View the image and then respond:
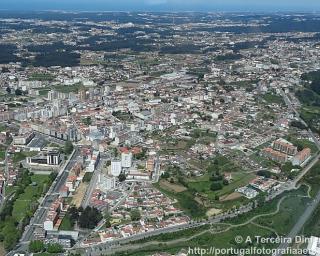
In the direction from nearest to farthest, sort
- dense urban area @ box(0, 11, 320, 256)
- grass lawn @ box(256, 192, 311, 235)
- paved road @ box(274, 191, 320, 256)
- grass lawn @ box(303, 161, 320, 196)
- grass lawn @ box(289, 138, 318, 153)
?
paved road @ box(274, 191, 320, 256) → dense urban area @ box(0, 11, 320, 256) → grass lawn @ box(256, 192, 311, 235) → grass lawn @ box(303, 161, 320, 196) → grass lawn @ box(289, 138, 318, 153)

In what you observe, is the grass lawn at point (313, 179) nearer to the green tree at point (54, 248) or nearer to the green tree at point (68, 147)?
the green tree at point (54, 248)

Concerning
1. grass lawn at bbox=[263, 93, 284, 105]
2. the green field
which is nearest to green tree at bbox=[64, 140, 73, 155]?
the green field

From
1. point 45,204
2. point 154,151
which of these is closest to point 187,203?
point 45,204

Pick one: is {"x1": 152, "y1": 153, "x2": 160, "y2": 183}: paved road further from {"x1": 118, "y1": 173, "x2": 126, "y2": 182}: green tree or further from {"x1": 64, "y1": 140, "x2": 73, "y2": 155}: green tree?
{"x1": 64, "y1": 140, "x2": 73, "y2": 155}: green tree

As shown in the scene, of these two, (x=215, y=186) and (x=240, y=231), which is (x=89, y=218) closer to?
(x=240, y=231)

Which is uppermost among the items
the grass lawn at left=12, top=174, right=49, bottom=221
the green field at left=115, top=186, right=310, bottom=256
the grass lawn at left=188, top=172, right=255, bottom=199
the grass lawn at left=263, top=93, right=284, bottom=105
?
the green field at left=115, top=186, right=310, bottom=256

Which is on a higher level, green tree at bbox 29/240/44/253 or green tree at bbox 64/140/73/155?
green tree at bbox 29/240/44/253

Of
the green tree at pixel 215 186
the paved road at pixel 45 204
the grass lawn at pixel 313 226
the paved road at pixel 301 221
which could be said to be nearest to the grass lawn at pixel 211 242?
the paved road at pixel 301 221

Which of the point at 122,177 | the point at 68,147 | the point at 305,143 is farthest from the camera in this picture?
the point at 305,143

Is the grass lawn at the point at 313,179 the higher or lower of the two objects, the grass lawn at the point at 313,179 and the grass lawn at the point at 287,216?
the lower
